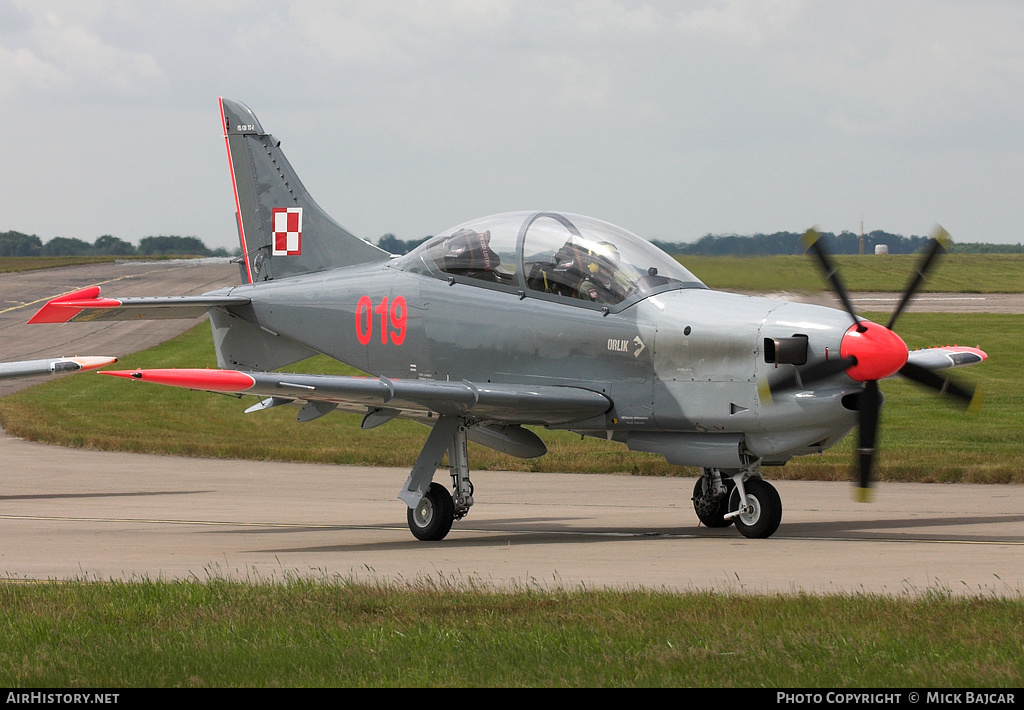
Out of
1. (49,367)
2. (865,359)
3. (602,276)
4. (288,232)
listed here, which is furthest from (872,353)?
(49,367)

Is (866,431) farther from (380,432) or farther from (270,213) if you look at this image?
(380,432)

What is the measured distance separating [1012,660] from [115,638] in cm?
549

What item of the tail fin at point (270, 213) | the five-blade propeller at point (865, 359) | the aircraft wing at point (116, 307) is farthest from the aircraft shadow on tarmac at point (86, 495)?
the five-blade propeller at point (865, 359)

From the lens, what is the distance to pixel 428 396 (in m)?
14.1

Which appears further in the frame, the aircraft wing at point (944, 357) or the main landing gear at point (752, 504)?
the aircraft wing at point (944, 357)

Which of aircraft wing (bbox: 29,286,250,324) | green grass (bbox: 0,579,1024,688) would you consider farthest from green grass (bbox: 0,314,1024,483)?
green grass (bbox: 0,579,1024,688)

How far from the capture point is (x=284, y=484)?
2230cm

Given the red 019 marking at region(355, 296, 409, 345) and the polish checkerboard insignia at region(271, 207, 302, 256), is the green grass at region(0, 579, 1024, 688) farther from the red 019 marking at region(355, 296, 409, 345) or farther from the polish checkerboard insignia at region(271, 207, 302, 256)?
the polish checkerboard insignia at region(271, 207, 302, 256)

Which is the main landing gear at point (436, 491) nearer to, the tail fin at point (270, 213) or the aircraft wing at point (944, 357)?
the tail fin at point (270, 213)

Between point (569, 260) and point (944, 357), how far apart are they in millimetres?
4897

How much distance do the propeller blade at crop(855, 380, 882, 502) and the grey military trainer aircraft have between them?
0.8 inches

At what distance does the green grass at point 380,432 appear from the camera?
77.9ft

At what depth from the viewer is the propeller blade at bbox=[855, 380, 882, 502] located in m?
12.5

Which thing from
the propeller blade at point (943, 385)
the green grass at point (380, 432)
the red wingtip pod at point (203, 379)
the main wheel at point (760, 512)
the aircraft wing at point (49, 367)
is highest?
the propeller blade at point (943, 385)
